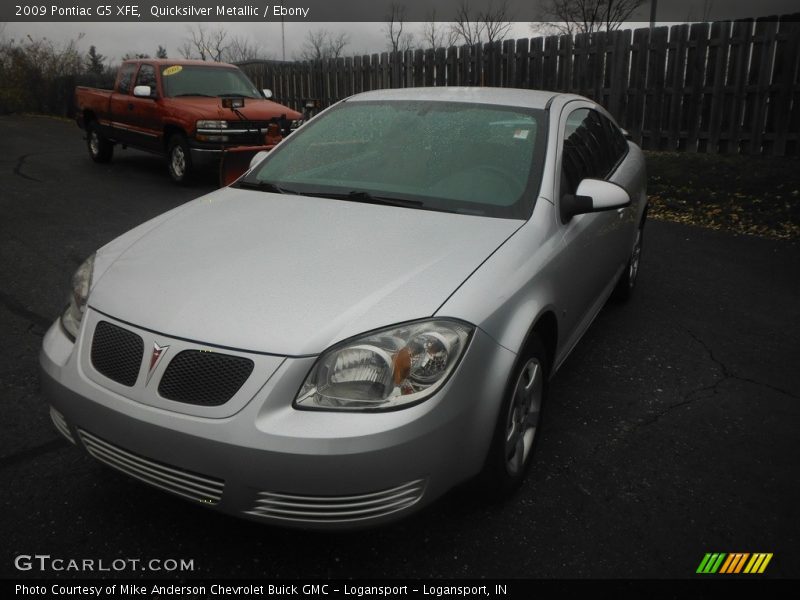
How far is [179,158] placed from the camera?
32.5 ft

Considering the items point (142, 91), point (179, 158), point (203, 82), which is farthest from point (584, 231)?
point (203, 82)

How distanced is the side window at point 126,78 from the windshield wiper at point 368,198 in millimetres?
9241

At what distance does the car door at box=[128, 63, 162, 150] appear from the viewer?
404 inches

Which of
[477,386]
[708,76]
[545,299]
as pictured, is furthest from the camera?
[708,76]

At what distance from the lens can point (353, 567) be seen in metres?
2.44

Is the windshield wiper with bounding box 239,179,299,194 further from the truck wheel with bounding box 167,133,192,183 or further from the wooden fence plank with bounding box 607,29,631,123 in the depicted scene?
the wooden fence plank with bounding box 607,29,631,123

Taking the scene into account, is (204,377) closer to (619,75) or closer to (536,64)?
(619,75)

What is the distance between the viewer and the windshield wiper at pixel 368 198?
10.6 feet

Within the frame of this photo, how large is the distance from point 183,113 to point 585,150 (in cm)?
726

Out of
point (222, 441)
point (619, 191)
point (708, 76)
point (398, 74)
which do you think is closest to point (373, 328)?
point (222, 441)

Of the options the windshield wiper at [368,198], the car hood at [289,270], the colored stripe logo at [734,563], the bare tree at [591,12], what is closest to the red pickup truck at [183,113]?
the windshield wiper at [368,198]

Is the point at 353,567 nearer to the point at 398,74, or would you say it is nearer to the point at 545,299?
the point at 545,299

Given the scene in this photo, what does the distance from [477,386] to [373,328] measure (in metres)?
0.41

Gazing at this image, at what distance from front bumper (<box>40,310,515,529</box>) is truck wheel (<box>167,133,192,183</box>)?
786cm
